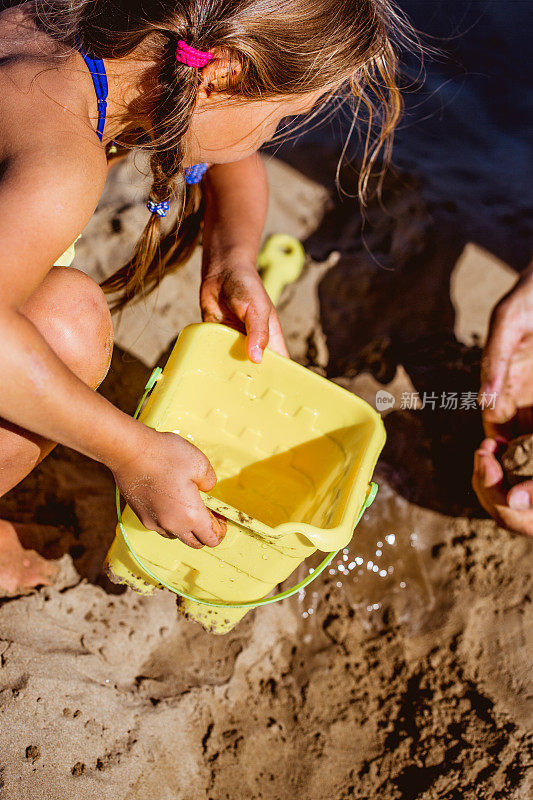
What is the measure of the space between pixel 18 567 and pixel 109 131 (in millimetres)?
937

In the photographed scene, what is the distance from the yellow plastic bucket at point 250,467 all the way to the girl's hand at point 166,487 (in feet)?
0.14

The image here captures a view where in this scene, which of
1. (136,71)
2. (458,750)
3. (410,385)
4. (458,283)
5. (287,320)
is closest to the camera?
(136,71)

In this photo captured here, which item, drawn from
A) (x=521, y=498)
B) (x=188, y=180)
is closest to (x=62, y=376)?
(x=188, y=180)

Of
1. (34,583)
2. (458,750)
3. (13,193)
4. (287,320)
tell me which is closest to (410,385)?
(287,320)

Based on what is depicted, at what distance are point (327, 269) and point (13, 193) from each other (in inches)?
53.4

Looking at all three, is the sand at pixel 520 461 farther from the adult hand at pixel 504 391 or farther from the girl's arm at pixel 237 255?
the girl's arm at pixel 237 255

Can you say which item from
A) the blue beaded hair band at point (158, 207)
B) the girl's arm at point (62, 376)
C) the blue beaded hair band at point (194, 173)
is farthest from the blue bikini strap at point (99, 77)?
the blue beaded hair band at point (194, 173)

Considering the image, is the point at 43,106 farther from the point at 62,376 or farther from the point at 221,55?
the point at 62,376

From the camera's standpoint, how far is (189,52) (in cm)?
101

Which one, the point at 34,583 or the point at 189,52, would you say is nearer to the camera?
the point at 189,52

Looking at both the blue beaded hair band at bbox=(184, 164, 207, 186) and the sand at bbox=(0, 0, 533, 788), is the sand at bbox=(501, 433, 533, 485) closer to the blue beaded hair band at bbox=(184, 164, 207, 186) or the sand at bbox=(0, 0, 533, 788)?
the sand at bbox=(0, 0, 533, 788)

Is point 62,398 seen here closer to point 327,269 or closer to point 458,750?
point 458,750

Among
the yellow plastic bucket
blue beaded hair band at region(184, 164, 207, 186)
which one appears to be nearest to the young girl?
the yellow plastic bucket

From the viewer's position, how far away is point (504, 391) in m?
1.81
